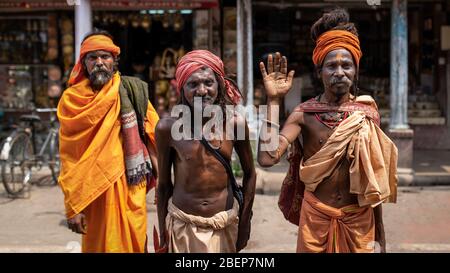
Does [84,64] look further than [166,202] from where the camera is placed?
Yes

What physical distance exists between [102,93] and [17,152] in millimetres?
4572

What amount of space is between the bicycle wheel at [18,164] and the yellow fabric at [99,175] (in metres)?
4.10

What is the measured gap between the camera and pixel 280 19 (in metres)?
10.8

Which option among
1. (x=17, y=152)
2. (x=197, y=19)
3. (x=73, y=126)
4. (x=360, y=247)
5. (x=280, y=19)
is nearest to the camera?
(x=360, y=247)

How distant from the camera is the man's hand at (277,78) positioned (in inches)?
124

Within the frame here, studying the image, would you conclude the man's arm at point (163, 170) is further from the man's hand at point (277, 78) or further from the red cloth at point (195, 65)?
the man's hand at point (277, 78)

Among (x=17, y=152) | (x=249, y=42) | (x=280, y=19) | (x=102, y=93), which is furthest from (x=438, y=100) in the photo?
(x=102, y=93)

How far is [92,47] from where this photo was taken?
163 inches

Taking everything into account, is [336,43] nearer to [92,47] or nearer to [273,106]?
[273,106]

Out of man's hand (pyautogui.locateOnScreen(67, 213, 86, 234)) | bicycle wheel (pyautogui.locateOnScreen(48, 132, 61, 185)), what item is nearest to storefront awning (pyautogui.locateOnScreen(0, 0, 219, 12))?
bicycle wheel (pyautogui.locateOnScreen(48, 132, 61, 185))

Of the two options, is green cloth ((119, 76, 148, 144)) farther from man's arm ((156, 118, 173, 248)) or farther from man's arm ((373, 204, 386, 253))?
man's arm ((373, 204, 386, 253))

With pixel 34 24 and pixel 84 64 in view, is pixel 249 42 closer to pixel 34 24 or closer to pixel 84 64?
pixel 34 24

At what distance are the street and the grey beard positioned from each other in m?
2.04

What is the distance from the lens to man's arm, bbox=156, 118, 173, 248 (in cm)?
340
